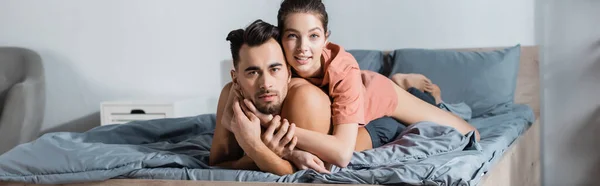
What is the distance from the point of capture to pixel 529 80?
11.9ft

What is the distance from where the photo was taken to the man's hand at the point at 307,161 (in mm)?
1936

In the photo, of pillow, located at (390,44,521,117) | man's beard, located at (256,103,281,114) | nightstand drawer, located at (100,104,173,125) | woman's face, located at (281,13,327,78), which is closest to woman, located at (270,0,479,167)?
woman's face, located at (281,13,327,78)

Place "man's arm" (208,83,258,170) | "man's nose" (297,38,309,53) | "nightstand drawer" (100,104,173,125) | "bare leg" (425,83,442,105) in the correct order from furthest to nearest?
"nightstand drawer" (100,104,173,125), "bare leg" (425,83,442,105), "man's arm" (208,83,258,170), "man's nose" (297,38,309,53)

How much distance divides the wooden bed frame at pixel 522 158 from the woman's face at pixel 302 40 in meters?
0.33

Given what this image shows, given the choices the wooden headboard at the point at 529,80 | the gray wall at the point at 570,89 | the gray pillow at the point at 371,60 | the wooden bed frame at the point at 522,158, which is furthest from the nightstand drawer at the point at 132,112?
the gray wall at the point at 570,89

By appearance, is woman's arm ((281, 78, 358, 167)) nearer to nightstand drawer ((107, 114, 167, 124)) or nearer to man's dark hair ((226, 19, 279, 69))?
man's dark hair ((226, 19, 279, 69))

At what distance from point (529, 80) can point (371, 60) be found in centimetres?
72

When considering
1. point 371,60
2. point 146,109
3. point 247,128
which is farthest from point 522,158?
point 146,109

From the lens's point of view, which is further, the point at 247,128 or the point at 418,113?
the point at 418,113

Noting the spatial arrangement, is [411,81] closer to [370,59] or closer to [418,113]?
[370,59]

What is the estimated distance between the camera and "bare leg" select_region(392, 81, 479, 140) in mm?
2533

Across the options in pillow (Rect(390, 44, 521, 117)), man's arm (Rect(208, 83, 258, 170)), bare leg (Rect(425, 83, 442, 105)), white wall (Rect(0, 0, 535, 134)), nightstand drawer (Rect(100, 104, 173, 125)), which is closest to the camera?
man's arm (Rect(208, 83, 258, 170))

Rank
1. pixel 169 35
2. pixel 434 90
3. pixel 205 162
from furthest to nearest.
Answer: pixel 169 35 < pixel 434 90 < pixel 205 162

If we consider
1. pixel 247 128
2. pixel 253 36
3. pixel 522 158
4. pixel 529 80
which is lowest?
pixel 522 158
